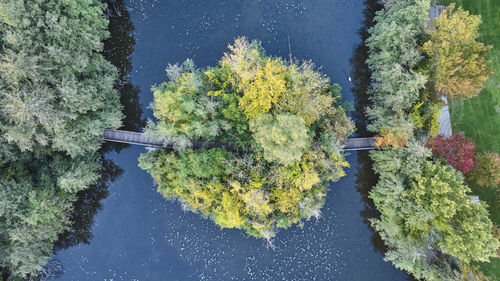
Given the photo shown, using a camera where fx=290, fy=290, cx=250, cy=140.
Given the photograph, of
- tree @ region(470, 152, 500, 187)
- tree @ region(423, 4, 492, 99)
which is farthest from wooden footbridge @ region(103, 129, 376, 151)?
tree @ region(470, 152, 500, 187)

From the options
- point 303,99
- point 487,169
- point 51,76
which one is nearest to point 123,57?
Answer: point 51,76

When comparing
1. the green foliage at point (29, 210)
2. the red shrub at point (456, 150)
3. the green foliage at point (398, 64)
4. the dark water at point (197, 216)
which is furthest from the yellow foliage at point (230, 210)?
the red shrub at point (456, 150)

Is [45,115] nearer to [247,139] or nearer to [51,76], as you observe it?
[51,76]

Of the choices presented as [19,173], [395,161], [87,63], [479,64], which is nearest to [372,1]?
[479,64]

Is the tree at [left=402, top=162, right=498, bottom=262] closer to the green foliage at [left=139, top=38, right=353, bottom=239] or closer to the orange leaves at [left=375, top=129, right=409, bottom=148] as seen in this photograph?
the orange leaves at [left=375, top=129, right=409, bottom=148]

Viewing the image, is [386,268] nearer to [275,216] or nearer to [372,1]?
[275,216]
